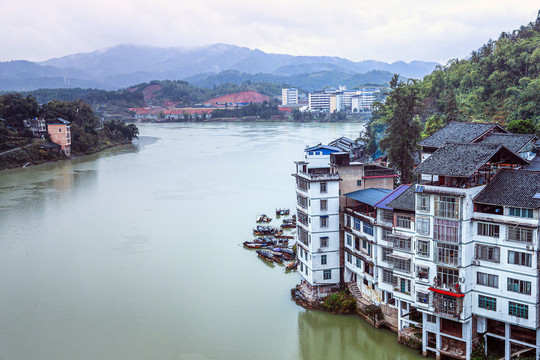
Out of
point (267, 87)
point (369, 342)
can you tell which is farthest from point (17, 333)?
point (267, 87)

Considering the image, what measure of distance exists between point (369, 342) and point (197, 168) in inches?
658

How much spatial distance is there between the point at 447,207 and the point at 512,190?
0.72 m

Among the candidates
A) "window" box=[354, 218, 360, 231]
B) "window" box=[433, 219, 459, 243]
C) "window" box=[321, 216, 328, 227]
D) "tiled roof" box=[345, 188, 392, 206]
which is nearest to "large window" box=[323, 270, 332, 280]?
"window" box=[321, 216, 328, 227]

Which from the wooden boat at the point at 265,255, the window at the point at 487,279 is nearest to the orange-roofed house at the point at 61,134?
the wooden boat at the point at 265,255

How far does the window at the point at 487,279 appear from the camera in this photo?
5.79 meters

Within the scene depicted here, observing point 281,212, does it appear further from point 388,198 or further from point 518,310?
point 518,310

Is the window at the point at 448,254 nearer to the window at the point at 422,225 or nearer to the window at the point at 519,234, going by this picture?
the window at the point at 422,225

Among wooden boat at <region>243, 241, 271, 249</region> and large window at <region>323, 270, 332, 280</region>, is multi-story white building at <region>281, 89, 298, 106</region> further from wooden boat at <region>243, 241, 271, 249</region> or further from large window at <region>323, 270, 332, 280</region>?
large window at <region>323, 270, 332, 280</region>

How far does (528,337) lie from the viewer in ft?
18.9

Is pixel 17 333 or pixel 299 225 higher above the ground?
pixel 299 225

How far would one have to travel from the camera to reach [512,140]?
333 inches

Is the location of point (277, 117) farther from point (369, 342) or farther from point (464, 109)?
point (369, 342)

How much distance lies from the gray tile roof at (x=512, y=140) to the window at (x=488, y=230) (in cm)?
270

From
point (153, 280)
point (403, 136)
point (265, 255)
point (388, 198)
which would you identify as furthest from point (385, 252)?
point (403, 136)
